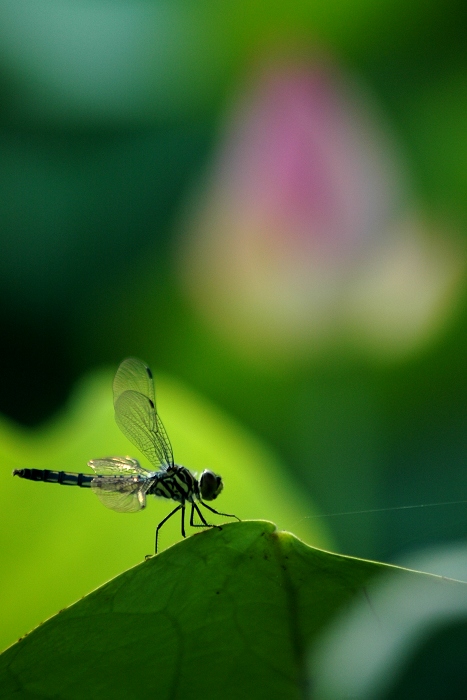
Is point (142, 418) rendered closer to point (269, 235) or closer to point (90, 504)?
point (90, 504)

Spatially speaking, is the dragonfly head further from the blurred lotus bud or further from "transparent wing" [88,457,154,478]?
the blurred lotus bud

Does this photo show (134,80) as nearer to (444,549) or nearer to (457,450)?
(457,450)

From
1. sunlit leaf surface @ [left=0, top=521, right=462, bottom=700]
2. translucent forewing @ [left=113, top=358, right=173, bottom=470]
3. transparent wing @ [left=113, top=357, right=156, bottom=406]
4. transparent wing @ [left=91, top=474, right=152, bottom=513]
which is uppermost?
transparent wing @ [left=113, top=357, right=156, bottom=406]

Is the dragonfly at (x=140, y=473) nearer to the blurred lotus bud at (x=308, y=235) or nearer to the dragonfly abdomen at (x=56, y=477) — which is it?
the dragonfly abdomen at (x=56, y=477)

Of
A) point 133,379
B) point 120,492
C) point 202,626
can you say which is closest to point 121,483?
point 120,492

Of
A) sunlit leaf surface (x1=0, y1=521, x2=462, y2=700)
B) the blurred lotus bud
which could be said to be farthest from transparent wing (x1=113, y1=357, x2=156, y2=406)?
sunlit leaf surface (x1=0, y1=521, x2=462, y2=700)

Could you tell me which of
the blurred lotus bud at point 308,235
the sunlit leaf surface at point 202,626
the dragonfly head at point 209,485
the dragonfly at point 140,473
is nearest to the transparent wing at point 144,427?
the dragonfly at point 140,473
